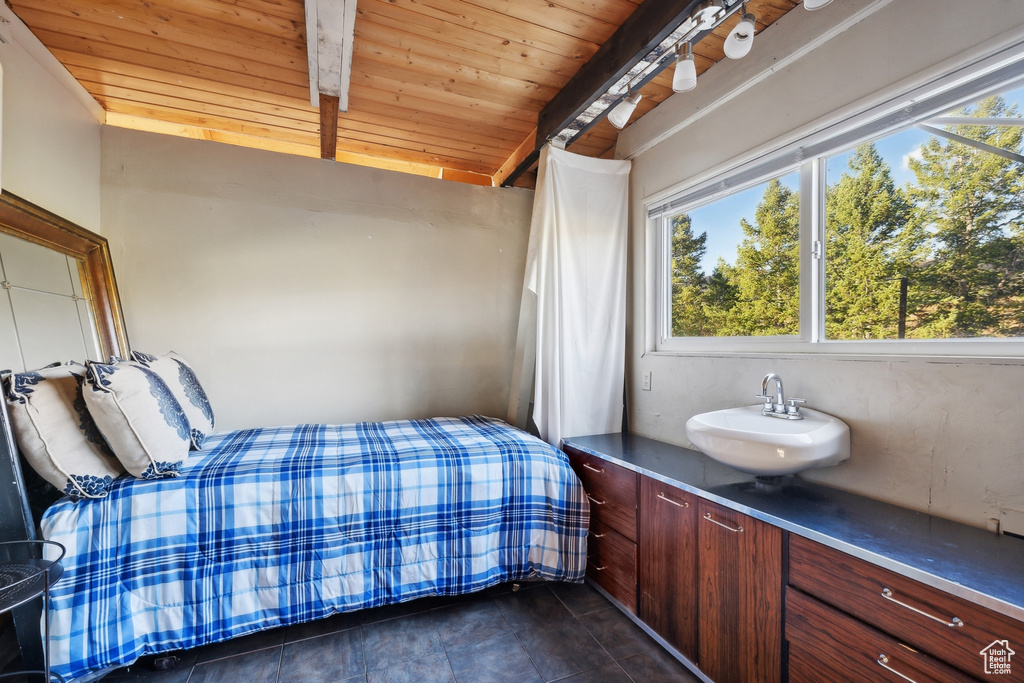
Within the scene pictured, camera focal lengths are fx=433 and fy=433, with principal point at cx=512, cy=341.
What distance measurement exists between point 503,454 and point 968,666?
1.49 metres

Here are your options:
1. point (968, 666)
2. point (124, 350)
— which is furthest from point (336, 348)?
point (968, 666)

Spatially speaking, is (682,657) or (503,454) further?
(503,454)

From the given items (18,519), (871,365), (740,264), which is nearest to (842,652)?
(871,365)

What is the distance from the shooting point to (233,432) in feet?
7.59

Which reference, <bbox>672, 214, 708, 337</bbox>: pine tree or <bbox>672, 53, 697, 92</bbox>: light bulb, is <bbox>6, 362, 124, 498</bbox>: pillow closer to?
<bbox>672, 53, 697, 92</bbox>: light bulb

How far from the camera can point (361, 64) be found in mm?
2041

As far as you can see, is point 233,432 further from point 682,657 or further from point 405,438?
point 682,657

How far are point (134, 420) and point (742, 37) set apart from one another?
95.9 inches

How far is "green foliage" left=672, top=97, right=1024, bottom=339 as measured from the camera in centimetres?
125

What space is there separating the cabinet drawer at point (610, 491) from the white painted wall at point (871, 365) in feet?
1.18

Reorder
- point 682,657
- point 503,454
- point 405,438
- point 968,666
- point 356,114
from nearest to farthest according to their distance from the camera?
point 968,666, point 682,657, point 503,454, point 405,438, point 356,114

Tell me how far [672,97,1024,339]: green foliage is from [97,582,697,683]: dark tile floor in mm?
1438

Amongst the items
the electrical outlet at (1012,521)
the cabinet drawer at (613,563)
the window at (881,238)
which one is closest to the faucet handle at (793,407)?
the window at (881,238)

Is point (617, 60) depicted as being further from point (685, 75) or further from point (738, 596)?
point (738, 596)
